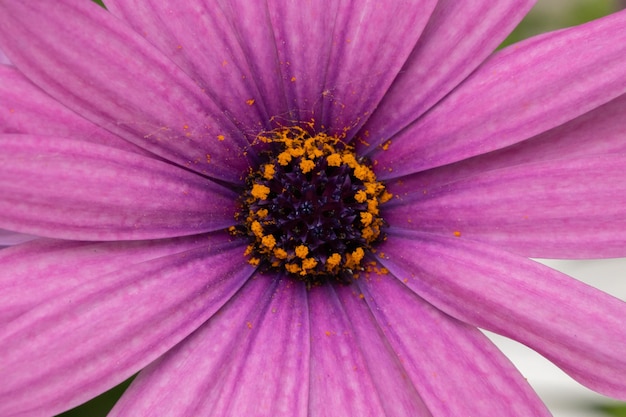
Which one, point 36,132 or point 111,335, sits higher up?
point 36,132

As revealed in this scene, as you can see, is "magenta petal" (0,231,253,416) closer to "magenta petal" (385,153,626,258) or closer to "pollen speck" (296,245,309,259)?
"pollen speck" (296,245,309,259)

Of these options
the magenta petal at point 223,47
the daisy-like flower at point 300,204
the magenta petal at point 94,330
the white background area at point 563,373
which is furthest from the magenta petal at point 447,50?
the white background area at point 563,373

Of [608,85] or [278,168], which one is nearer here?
[608,85]

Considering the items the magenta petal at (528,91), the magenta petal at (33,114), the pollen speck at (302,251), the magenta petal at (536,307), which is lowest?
the magenta petal at (536,307)

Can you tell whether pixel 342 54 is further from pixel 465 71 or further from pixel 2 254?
pixel 2 254

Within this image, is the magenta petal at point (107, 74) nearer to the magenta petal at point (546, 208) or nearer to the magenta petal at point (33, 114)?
the magenta petal at point (33, 114)

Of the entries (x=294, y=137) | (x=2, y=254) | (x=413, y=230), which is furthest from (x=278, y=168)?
(x=2, y=254)

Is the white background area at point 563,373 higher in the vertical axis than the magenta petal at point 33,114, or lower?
lower
